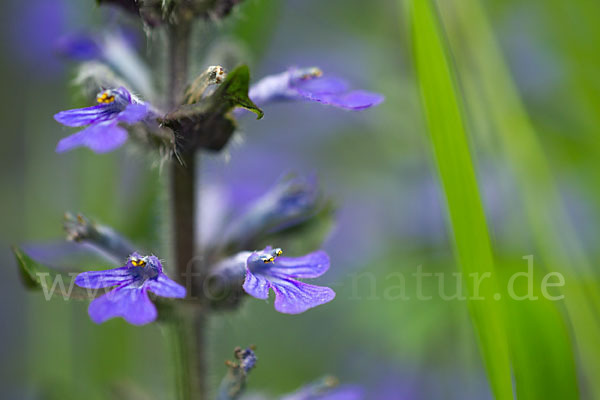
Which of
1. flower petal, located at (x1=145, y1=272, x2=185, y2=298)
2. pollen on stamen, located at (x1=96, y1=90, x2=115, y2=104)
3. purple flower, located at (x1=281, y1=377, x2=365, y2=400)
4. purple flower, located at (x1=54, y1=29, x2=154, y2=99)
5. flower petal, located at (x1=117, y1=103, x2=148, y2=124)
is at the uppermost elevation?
purple flower, located at (x1=54, y1=29, x2=154, y2=99)

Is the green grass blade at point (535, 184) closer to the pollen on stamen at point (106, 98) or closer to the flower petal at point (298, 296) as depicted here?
the flower petal at point (298, 296)

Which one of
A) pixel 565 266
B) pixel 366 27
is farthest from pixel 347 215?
pixel 565 266

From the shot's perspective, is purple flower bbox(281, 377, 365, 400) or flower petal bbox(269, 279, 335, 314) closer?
flower petal bbox(269, 279, 335, 314)

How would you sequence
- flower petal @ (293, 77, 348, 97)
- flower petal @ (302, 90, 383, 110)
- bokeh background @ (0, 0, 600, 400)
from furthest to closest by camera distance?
bokeh background @ (0, 0, 600, 400) → flower petal @ (293, 77, 348, 97) → flower petal @ (302, 90, 383, 110)

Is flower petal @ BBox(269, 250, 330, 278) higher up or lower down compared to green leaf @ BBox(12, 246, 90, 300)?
lower down

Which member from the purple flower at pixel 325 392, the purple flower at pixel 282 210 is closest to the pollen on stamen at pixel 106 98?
the purple flower at pixel 282 210

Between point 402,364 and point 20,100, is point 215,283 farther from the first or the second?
point 20,100

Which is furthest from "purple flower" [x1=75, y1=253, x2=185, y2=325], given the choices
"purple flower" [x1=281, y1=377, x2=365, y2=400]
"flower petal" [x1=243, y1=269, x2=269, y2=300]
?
"purple flower" [x1=281, y1=377, x2=365, y2=400]

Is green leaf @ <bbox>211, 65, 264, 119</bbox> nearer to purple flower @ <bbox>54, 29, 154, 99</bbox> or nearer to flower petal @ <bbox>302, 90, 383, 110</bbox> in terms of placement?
flower petal @ <bbox>302, 90, 383, 110</bbox>
